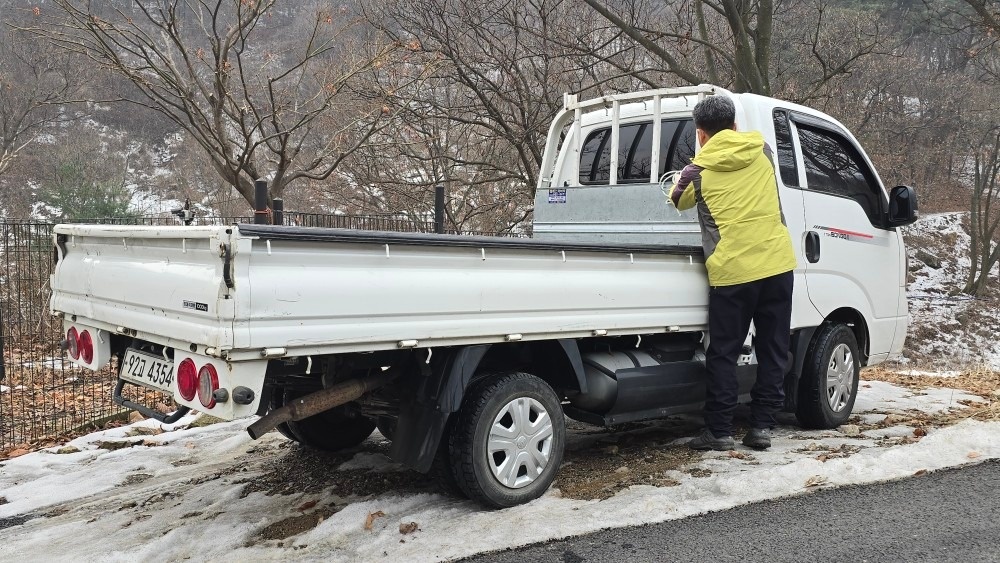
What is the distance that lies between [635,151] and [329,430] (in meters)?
3.03

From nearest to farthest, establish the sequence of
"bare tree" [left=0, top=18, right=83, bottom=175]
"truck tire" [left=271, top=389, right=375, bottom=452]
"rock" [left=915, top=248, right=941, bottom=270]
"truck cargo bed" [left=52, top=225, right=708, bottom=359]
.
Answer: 1. "truck cargo bed" [left=52, top=225, right=708, bottom=359]
2. "truck tire" [left=271, top=389, right=375, bottom=452]
3. "bare tree" [left=0, top=18, right=83, bottom=175]
4. "rock" [left=915, top=248, right=941, bottom=270]

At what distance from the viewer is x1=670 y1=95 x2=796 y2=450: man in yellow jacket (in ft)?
15.7

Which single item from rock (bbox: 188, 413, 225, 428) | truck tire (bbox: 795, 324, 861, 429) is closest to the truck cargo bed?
truck tire (bbox: 795, 324, 861, 429)

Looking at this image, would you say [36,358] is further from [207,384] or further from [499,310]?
[499,310]

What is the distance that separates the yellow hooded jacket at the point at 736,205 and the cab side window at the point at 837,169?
92 centimetres

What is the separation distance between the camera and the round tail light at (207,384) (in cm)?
319

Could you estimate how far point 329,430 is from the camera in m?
5.25

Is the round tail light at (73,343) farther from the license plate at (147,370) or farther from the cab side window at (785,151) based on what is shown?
the cab side window at (785,151)

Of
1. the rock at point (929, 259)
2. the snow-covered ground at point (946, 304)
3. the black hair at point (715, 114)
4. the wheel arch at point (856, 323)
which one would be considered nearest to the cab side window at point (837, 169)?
the wheel arch at point (856, 323)

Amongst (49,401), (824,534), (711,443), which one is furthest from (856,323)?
(49,401)

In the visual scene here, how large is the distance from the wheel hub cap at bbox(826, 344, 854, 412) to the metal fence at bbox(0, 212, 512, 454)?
536cm

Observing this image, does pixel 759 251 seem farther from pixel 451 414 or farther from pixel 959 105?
pixel 959 105

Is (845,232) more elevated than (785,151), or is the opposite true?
(785,151)

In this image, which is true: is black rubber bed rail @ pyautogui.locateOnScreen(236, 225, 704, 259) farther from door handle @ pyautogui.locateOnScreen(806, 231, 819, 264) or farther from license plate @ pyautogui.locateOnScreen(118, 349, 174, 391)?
door handle @ pyautogui.locateOnScreen(806, 231, 819, 264)
